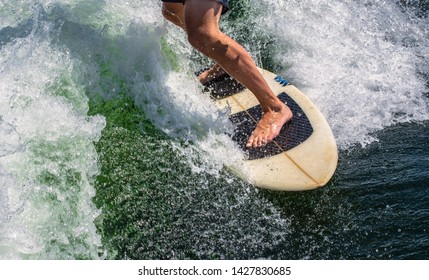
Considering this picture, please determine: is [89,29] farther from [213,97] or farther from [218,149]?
[218,149]

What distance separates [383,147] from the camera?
3932mm

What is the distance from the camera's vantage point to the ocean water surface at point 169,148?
10.5 feet

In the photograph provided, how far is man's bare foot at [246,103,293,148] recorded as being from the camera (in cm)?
396

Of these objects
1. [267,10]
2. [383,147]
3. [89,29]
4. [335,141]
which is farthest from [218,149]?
[267,10]

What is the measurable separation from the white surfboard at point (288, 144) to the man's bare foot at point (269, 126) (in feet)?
0.14

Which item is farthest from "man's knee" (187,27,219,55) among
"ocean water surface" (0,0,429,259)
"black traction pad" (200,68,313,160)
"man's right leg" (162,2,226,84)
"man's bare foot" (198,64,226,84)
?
"man's bare foot" (198,64,226,84)

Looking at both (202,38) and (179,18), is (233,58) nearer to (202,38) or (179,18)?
(202,38)

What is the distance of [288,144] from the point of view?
3941 millimetres

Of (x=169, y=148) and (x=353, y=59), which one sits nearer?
(x=169, y=148)

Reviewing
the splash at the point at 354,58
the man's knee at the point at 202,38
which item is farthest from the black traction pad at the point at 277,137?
the man's knee at the point at 202,38

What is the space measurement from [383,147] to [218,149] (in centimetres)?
115

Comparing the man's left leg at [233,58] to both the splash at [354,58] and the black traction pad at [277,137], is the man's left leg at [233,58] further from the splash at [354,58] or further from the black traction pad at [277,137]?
the splash at [354,58]

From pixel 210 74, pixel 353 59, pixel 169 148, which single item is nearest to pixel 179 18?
pixel 210 74

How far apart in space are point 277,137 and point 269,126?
0.32ft
